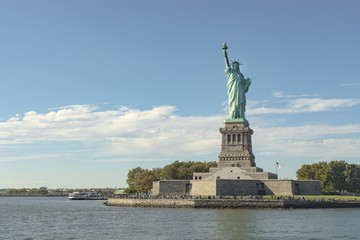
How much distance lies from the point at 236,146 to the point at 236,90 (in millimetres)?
13160

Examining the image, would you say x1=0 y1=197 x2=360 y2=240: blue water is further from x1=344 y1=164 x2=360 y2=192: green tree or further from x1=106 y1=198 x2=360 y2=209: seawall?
x1=344 y1=164 x2=360 y2=192: green tree

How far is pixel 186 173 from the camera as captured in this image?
108 metres

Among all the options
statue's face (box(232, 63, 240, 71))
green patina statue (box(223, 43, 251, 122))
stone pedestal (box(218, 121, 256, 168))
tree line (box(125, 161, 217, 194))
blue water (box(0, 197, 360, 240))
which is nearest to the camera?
blue water (box(0, 197, 360, 240))

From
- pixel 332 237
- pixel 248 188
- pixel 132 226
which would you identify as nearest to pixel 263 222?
pixel 332 237

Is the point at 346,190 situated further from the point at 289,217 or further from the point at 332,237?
the point at 332,237

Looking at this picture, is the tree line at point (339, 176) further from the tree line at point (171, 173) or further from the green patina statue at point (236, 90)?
the tree line at point (171, 173)

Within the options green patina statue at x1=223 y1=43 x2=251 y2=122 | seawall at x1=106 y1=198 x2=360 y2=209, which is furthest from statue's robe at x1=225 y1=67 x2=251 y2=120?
seawall at x1=106 y1=198 x2=360 y2=209

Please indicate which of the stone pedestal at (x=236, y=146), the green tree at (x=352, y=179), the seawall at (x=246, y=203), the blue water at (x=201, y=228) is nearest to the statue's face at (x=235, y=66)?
the stone pedestal at (x=236, y=146)

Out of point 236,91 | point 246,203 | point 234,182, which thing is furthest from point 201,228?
point 236,91

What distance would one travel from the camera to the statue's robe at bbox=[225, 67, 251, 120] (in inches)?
3939

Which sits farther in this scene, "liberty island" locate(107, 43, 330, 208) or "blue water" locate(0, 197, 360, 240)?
"liberty island" locate(107, 43, 330, 208)

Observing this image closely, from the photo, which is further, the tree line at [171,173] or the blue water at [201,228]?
the tree line at [171,173]

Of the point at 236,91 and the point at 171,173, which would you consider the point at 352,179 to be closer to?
the point at 236,91

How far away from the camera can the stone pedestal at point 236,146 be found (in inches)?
3738
